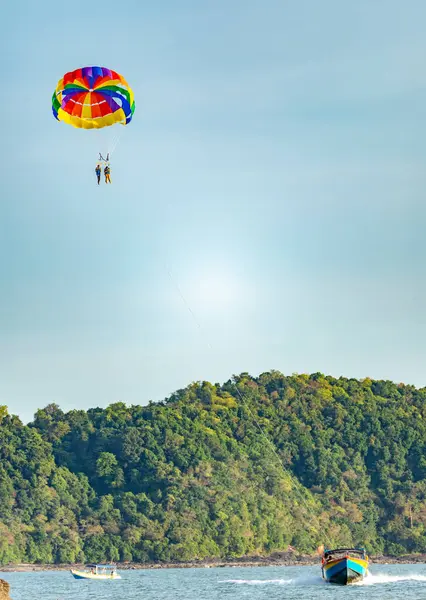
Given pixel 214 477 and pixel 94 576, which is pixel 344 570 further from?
pixel 214 477

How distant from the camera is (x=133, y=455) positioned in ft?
456

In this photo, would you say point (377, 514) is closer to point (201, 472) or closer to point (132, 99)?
point (201, 472)

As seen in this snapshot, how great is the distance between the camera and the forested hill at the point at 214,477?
135 m

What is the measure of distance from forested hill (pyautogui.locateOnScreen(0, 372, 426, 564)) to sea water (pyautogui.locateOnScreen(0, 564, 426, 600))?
581cm

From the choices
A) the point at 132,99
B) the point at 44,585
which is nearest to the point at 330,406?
the point at 44,585

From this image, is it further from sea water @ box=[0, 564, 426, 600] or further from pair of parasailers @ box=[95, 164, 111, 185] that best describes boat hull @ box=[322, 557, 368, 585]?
pair of parasailers @ box=[95, 164, 111, 185]

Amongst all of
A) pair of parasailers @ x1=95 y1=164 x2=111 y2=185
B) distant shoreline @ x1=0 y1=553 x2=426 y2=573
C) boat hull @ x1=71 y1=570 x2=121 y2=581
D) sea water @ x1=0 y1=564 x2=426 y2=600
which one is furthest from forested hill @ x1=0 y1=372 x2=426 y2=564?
pair of parasailers @ x1=95 y1=164 x2=111 y2=185

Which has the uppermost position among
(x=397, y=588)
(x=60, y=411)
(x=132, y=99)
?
(x=60, y=411)

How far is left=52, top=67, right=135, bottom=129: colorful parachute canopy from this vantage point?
2643 inches

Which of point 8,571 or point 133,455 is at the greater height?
point 133,455

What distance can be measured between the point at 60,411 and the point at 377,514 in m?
35.1

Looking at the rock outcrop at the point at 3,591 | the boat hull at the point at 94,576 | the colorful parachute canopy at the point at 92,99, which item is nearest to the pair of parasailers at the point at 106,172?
the colorful parachute canopy at the point at 92,99

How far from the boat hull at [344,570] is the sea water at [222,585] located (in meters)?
0.63

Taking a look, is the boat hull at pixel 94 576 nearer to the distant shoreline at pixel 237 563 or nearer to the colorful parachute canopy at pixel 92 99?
the distant shoreline at pixel 237 563
